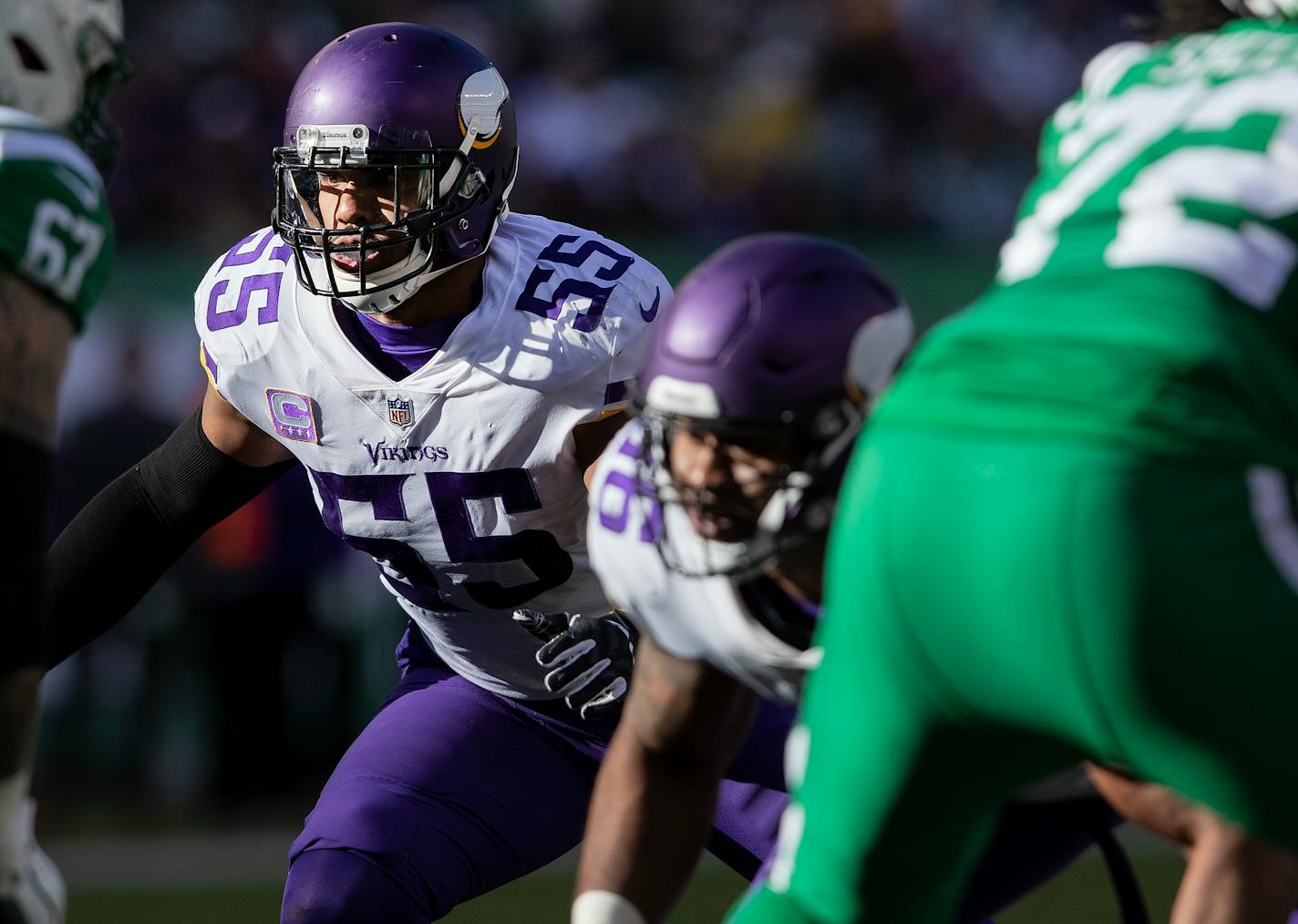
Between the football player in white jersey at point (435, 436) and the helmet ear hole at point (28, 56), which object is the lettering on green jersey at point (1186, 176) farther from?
the football player in white jersey at point (435, 436)

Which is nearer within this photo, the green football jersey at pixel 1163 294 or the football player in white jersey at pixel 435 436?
the green football jersey at pixel 1163 294

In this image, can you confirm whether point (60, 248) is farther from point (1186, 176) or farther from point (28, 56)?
point (1186, 176)

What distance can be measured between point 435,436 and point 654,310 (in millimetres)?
432

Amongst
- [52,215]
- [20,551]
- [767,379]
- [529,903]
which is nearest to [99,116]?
[52,215]

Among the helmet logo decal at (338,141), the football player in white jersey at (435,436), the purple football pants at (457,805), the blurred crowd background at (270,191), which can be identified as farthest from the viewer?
the blurred crowd background at (270,191)

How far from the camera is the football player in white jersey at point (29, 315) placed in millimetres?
1841

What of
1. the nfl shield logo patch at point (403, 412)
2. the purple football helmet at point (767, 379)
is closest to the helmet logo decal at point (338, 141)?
the nfl shield logo patch at point (403, 412)

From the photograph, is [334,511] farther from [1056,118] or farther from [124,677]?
[124,677]

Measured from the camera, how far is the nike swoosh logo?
10.4 feet

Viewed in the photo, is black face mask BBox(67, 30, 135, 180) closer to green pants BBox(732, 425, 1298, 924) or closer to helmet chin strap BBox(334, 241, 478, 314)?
helmet chin strap BBox(334, 241, 478, 314)

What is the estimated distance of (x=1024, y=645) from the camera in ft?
5.38

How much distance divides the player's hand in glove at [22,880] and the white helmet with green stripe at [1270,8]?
1516 millimetres

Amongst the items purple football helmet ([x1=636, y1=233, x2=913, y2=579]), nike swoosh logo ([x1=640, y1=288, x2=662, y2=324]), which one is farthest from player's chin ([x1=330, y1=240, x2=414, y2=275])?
purple football helmet ([x1=636, y1=233, x2=913, y2=579])

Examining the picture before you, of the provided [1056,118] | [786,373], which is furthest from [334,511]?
[1056,118]
